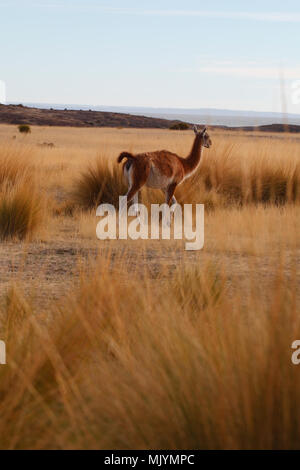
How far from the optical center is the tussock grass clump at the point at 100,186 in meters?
10.9

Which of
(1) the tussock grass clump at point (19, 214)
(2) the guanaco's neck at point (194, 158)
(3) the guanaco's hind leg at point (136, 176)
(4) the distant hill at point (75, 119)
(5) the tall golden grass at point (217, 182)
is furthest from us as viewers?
(4) the distant hill at point (75, 119)

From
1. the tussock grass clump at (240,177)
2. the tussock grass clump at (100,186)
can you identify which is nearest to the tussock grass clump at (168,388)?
the tussock grass clump at (100,186)

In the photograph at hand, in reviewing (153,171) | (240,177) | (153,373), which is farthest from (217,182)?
(153,373)

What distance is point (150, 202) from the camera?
1018cm

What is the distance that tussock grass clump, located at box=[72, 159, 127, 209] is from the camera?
10.9 meters

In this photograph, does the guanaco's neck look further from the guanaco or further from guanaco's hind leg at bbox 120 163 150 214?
guanaco's hind leg at bbox 120 163 150 214

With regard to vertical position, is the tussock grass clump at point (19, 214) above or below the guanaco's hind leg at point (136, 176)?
below

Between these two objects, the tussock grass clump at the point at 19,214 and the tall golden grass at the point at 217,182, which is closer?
the tussock grass clump at the point at 19,214

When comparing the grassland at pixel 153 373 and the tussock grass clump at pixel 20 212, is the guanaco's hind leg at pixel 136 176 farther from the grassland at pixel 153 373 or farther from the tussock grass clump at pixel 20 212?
the grassland at pixel 153 373

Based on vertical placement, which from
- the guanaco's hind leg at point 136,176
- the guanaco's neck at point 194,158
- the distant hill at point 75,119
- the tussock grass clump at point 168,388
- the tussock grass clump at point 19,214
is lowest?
the tussock grass clump at point 168,388

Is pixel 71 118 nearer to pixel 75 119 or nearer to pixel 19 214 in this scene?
pixel 75 119
